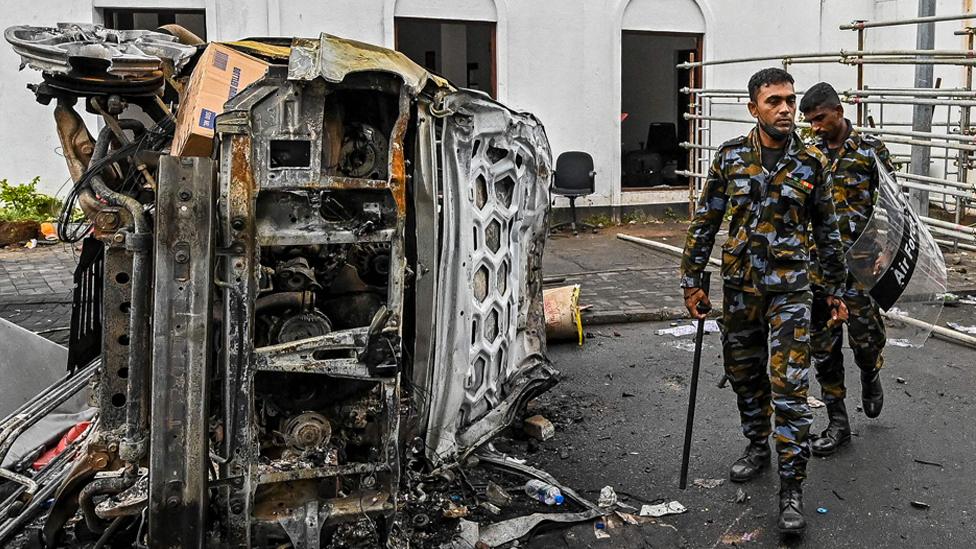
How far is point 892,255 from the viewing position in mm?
4891

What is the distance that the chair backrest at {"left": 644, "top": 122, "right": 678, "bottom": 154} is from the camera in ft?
57.0

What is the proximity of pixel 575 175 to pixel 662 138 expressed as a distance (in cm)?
558

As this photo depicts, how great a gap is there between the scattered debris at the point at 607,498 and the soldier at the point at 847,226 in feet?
4.33

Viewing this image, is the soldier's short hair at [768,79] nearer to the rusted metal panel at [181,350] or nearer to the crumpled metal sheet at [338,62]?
the crumpled metal sheet at [338,62]

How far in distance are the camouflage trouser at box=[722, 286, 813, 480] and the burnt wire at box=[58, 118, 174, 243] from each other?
2.74 meters

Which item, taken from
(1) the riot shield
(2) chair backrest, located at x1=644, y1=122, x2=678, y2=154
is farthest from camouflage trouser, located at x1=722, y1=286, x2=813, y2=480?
(2) chair backrest, located at x1=644, y1=122, x2=678, y2=154

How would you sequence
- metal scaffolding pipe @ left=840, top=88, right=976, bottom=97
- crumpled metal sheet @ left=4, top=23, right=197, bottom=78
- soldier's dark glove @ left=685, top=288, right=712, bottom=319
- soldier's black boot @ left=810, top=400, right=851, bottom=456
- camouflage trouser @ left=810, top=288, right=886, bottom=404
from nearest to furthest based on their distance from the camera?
crumpled metal sheet @ left=4, top=23, right=197, bottom=78
soldier's dark glove @ left=685, top=288, right=712, bottom=319
camouflage trouser @ left=810, top=288, right=886, bottom=404
soldier's black boot @ left=810, top=400, right=851, bottom=456
metal scaffolding pipe @ left=840, top=88, right=976, bottom=97

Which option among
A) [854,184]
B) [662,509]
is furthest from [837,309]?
[662,509]

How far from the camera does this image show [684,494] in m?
4.29

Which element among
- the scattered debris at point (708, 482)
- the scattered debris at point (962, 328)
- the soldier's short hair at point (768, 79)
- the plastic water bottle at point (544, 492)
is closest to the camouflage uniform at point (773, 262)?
the soldier's short hair at point (768, 79)

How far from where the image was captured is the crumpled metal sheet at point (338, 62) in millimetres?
3113

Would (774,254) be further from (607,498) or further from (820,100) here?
(607,498)

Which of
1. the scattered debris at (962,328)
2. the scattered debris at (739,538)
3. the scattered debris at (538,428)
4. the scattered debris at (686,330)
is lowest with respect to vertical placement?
the scattered debris at (739,538)

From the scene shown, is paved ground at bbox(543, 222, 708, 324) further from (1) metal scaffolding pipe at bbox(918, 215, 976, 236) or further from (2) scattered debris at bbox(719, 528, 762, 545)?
(2) scattered debris at bbox(719, 528, 762, 545)
